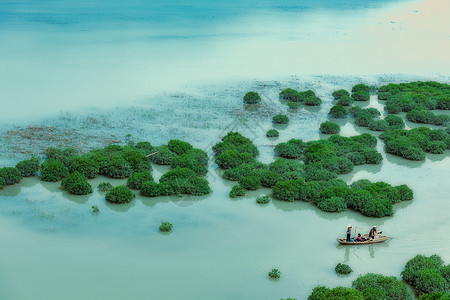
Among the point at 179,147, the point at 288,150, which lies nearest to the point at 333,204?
the point at 288,150

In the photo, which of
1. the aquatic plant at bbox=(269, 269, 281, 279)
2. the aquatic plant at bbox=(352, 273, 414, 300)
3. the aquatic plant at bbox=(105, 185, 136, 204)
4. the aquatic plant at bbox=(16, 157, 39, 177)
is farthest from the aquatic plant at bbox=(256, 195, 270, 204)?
the aquatic plant at bbox=(16, 157, 39, 177)

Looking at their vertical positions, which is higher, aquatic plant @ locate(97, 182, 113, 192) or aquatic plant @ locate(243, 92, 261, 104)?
aquatic plant @ locate(243, 92, 261, 104)

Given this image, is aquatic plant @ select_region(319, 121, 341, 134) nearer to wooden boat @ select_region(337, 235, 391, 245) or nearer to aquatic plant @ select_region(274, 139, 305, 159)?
aquatic plant @ select_region(274, 139, 305, 159)

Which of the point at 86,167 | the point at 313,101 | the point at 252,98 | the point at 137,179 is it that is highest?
the point at 252,98

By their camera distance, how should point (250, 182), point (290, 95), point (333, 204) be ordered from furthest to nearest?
point (290, 95) < point (250, 182) < point (333, 204)

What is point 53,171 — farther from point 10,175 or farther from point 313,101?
point 313,101
